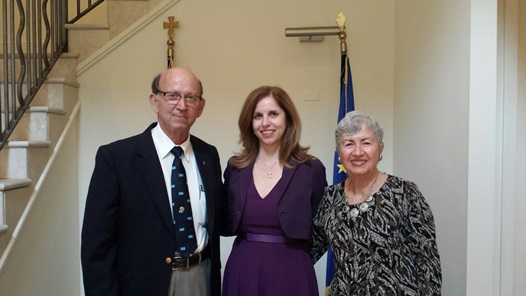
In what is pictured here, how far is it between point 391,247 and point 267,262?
1.69 ft

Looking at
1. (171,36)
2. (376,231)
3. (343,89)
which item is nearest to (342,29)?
(343,89)

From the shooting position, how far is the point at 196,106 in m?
1.59

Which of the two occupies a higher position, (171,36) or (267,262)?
(171,36)

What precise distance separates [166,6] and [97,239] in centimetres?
228

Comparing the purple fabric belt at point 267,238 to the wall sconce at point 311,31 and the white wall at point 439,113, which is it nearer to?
the white wall at point 439,113

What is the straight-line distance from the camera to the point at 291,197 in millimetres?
1688

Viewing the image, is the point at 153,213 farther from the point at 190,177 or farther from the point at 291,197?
the point at 291,197

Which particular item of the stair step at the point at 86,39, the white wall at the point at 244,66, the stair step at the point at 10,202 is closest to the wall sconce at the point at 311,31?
the white wall at the point at 244,66

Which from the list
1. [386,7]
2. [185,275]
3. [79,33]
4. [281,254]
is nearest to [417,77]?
[386,7]

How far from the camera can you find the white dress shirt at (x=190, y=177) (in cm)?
157

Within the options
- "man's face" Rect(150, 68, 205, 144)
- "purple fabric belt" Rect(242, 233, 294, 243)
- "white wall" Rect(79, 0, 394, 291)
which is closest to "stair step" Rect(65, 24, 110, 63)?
"white wall" Rect(79, 0, 394, 291)

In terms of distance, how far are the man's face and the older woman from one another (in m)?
0.60

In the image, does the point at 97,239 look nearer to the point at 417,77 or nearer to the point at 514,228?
the point at 514,228

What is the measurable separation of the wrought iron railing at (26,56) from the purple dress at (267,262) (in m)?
1.58
